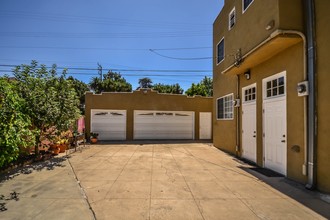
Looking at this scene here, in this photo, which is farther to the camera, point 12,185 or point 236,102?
point 236,102

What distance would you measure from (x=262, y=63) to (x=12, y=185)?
26.8ft

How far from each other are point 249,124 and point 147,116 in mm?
9728

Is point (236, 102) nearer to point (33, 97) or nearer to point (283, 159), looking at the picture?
point (283, 159)

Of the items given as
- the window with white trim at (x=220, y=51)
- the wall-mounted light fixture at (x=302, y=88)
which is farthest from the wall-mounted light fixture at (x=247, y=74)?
the wall-mounted light fixture at (x=302, y=88)

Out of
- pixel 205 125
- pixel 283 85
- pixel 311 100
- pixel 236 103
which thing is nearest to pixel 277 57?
pixel 283 85

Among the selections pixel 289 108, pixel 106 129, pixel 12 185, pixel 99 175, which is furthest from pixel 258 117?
pixel 106 129

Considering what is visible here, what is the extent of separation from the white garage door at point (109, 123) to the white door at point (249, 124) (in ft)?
32.7

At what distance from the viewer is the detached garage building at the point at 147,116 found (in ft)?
A: 54.5

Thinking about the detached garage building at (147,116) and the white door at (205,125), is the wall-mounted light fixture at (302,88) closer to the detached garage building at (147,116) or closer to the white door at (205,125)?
the detached garage building at (147,116)

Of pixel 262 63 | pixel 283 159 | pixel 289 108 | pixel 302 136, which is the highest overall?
pixel 262 63

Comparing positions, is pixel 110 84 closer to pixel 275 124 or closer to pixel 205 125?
pixel 205 125

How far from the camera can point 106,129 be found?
16625mm

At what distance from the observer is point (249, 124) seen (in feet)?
28.3

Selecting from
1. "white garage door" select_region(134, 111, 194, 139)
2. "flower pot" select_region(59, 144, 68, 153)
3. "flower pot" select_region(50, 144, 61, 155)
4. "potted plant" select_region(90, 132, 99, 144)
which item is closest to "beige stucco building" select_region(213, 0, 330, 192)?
"white garage door" select_region(134, 111, 194, 139)
